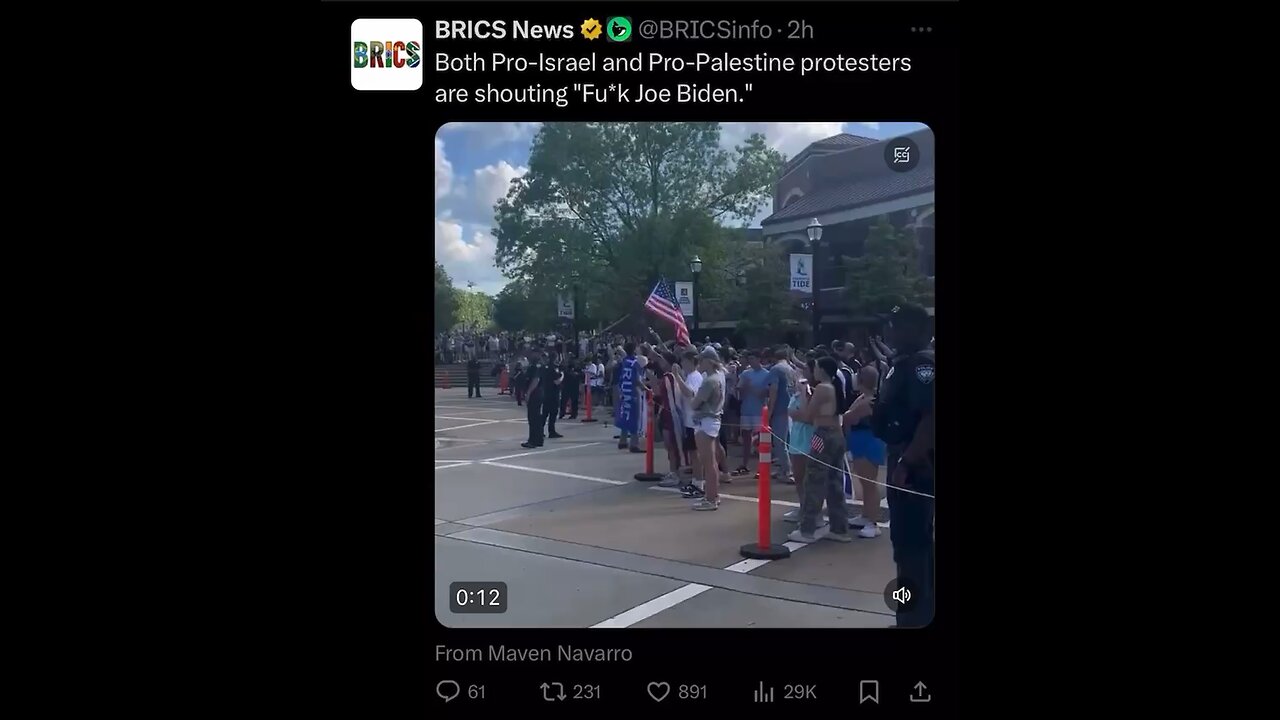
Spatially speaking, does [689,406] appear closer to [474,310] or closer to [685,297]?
[685,297]

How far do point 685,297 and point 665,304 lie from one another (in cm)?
10

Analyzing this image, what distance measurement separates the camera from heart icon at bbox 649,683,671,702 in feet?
7.03

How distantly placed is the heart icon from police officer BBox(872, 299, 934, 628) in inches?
26.9

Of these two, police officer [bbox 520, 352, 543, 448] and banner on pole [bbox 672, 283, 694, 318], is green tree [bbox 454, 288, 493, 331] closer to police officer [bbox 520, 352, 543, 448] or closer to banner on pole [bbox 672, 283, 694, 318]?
banner on pole [bbox 672, 283, 694, 318]

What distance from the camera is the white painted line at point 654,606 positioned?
2.34 meters

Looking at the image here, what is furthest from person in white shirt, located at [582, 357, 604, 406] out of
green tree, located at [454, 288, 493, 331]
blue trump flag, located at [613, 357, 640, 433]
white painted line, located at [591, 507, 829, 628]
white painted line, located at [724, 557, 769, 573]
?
green tree, located at [454, 288, 493, 331]

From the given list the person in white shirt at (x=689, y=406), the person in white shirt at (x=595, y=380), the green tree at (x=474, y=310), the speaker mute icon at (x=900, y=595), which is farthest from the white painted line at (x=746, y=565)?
the person in white shirt at (x=595, y=380)

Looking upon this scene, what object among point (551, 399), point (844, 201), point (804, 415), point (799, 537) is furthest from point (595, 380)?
point (844, 201)

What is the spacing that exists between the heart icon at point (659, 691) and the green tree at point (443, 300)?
1.15 meters

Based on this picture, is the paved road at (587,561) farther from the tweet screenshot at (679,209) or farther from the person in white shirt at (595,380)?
the person in white shirt at (595,380)
